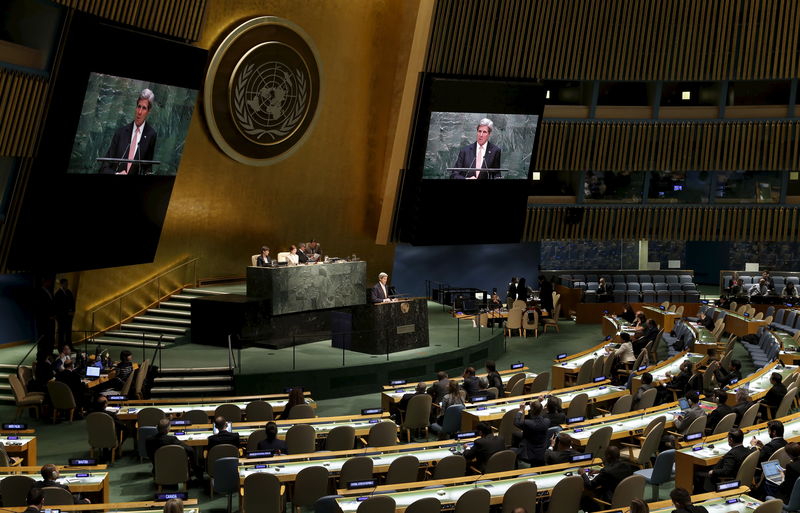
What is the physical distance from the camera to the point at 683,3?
2462 centimetres

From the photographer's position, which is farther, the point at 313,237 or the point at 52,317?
the point at 313,237

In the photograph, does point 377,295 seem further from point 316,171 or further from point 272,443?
point 272,443

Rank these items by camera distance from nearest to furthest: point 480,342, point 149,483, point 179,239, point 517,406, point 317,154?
point 149,483, point 517,406, point 480,342, point 179,239, point 317,154

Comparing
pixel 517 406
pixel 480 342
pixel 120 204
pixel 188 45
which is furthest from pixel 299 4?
pixel 517 406

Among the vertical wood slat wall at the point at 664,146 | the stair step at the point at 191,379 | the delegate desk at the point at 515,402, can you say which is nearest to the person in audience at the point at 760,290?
the vertical wood slat wall at the point at 664,146

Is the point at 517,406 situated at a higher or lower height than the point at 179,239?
lower

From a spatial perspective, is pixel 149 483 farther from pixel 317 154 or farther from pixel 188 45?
pixel 317 154

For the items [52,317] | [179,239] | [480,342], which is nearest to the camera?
[52,317]

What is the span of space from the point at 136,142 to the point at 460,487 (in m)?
10.8

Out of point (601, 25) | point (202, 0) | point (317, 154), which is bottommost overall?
point (317, 154)

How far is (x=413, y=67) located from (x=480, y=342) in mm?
7203

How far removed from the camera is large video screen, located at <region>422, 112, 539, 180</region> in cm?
2305

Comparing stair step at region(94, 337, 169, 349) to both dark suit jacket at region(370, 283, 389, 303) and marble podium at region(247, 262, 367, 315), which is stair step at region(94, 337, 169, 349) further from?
dark suit jacket at region(370, 283, 389, 303)

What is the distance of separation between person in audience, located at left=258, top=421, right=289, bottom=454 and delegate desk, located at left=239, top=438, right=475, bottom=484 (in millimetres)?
256
